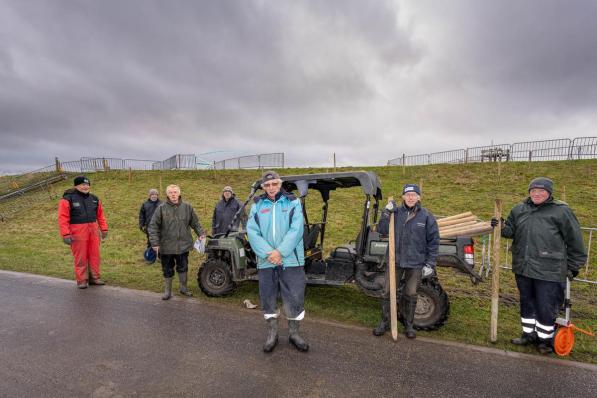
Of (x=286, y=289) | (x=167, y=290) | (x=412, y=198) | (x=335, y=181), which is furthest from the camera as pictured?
(x=167, y=290)

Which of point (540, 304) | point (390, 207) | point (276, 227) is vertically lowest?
point (540, 304)

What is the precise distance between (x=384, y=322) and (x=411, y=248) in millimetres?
1026

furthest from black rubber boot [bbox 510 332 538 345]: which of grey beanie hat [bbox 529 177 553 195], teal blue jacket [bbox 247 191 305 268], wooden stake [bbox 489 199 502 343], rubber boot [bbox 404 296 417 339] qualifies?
teal blue jacket [bbox 247 191 305 268]

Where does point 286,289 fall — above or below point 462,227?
below

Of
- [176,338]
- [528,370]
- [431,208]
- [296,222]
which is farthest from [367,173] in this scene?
[431,208]

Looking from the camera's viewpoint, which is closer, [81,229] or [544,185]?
[544,185]

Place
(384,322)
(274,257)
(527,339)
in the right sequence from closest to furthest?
(274,257)
(527,339)
(384,322)

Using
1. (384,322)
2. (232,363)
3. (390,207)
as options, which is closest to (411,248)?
(390,207)

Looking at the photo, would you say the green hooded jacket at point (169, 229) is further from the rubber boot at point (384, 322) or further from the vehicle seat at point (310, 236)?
the rubber boot at point (384, 322)

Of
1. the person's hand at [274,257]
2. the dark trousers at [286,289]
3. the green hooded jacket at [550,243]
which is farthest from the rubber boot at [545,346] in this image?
the person's hand at [274,257]

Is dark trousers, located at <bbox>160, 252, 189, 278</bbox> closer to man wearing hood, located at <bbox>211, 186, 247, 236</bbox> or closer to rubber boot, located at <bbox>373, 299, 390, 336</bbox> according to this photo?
man wearing hood, located at <bbox>211, 186, 247, 236</bbox>

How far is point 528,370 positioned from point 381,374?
5.05 feet

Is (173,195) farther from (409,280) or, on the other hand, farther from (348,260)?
(409,280)

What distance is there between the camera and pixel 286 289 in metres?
3.76
